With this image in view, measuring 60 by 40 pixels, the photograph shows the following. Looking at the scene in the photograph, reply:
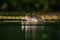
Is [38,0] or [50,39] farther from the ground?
[38,0]

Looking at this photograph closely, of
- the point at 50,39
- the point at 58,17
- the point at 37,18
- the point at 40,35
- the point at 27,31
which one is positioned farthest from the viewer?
the point at 58,17

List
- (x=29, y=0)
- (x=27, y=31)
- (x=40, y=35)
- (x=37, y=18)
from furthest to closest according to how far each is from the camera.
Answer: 1. (x=29, y=0)
2. (x=37, y=18)
3. (x=27, y=31)
4. (x=40, y=35)

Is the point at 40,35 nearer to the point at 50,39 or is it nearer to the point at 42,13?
the point at 50,39

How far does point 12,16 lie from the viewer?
4531 centimetres

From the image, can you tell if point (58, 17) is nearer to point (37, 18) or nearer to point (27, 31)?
point (37, 18)

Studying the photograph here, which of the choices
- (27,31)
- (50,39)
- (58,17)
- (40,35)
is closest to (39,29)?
(27,31)

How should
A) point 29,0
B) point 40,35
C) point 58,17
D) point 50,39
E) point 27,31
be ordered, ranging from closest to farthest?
point 50,39 < point 40,35 < point 27,31 < point 58,17 < point 29,0

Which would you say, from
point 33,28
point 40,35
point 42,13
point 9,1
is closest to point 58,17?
point 42,13

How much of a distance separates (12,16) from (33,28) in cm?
1657

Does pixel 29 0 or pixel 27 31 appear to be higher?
pixel 29 0

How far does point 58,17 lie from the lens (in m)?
45.2

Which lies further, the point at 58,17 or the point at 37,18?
the point at 58,17

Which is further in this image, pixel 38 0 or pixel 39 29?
pixel 38 0

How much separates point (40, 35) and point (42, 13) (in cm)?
2227
